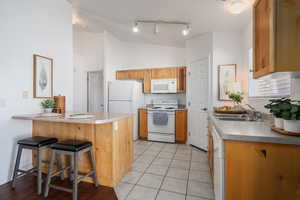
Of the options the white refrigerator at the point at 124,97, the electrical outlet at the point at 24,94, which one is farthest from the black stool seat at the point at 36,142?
the white refrigerator at the point at 124,97

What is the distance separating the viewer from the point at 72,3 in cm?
297

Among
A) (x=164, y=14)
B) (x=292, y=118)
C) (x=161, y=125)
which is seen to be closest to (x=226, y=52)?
(x=164, y=14)

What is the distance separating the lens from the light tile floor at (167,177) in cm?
184

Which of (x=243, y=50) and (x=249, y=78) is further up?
(x=243, y=50)

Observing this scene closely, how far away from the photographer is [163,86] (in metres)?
4.21

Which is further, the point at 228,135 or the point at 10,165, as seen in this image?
the point at 10,165

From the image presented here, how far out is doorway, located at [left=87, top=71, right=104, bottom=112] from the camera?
477cm

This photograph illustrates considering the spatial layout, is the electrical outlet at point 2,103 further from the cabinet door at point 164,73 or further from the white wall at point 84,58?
the cabinet door at point 164,73

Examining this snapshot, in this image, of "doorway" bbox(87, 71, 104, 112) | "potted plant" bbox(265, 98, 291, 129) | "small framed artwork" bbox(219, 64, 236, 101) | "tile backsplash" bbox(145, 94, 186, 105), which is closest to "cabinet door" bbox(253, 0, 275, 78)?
"potted plant" bbox(265, 98, 291, 129)

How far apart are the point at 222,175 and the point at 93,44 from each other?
15.7 feet

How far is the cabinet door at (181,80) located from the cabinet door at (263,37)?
2.67m

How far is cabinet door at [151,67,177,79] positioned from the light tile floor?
198 cm

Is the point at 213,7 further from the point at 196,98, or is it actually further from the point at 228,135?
the point at 228,135

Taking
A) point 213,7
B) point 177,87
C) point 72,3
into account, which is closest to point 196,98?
point 177,87
